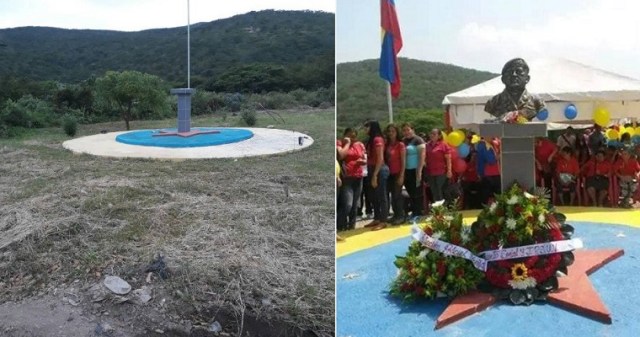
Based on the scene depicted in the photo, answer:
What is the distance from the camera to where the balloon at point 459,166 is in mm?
5266

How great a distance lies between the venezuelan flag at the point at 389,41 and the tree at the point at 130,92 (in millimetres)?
2937

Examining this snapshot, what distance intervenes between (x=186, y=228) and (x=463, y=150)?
8.23 feet

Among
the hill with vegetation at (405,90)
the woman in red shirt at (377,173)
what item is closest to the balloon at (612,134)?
the hill with vegetation at (405,90)

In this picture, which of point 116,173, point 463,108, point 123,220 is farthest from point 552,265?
point 116,173

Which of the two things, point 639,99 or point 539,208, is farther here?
point 639,99

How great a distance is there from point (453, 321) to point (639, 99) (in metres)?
3.56

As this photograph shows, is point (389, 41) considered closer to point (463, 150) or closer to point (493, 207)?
point (463, 150)

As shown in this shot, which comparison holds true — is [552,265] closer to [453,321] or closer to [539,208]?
[539,208]

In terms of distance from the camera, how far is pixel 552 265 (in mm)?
3289

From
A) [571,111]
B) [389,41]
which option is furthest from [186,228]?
[571,111]

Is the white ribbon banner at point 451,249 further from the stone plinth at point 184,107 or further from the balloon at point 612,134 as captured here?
the stone plinth at point 184,107

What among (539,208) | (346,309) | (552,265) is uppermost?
(539,208)

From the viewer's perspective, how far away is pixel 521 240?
333 cm

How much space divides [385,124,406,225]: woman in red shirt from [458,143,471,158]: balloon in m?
0.75
